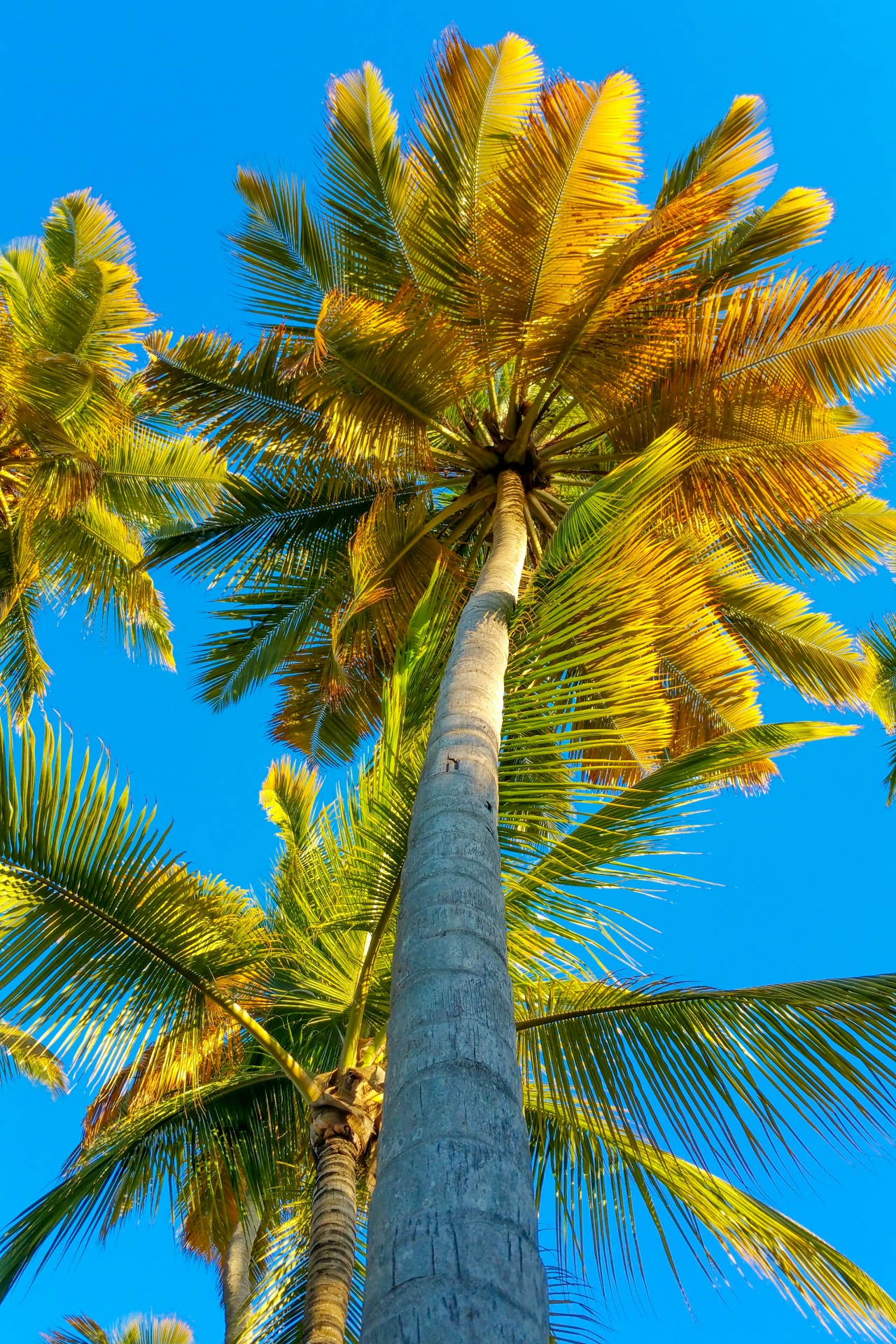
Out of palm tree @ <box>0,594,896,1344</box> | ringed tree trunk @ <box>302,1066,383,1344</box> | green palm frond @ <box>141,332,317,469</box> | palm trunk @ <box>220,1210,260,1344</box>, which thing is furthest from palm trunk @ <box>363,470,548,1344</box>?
palm trunk @ <box>220,1210,260,1344</box>

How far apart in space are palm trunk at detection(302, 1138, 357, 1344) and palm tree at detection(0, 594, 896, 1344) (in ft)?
0.04

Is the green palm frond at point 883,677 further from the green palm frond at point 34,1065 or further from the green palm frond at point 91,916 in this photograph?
the green palm frond at point 34,1065

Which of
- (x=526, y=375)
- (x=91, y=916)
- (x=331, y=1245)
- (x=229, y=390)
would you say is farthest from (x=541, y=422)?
(x=331, y=1245)

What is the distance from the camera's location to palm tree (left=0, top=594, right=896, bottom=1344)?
4523 millimetres

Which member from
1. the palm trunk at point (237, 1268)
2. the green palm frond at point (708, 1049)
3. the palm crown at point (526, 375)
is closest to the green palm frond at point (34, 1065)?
the palm trunk at point (237, 1268)

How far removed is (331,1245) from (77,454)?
300 inches

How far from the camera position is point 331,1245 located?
199 inches

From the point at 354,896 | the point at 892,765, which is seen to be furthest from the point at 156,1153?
the point at 892,765

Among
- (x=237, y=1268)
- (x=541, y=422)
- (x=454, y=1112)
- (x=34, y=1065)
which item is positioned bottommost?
(x=454, y=1112)

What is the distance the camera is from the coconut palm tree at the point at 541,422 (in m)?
5.89

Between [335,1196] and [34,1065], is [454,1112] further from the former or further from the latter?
[34,1065]

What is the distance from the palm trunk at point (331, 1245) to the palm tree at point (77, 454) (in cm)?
621

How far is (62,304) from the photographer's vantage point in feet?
37.4

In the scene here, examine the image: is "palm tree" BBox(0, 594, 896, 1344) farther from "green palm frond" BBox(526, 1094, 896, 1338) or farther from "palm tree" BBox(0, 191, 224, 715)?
"palm tree" BBox(0, 191, 224, 715)
